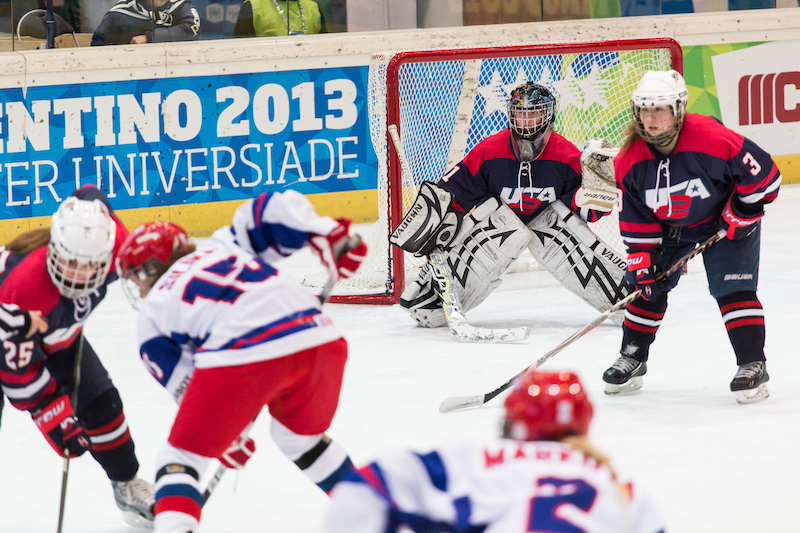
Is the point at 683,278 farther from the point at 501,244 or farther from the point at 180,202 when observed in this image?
the point at 180,202

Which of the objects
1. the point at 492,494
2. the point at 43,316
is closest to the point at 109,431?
the point at 43,316

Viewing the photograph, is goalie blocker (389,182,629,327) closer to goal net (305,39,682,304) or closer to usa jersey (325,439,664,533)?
goal net (305,39,682,304)

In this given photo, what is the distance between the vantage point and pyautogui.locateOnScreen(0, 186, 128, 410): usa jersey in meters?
2.38

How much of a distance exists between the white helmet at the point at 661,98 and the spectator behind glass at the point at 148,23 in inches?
147

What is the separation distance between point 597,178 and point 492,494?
320cm

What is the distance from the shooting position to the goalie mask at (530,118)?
430 cm

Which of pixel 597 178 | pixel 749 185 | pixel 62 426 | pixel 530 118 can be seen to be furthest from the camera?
pixel 597 178

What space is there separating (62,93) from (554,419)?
5.14 m

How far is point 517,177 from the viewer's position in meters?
4.45

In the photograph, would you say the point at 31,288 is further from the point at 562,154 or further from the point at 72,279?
the point at 562,154

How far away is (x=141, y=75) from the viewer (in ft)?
20.1

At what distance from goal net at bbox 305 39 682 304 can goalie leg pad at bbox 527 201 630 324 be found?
0.80 metres

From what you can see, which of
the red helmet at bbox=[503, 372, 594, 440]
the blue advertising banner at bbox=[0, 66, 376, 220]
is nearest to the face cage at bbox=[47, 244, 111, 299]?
the red helmet at bbox=[503, 372, 594, 440]

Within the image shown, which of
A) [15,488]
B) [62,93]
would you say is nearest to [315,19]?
[62,93]
